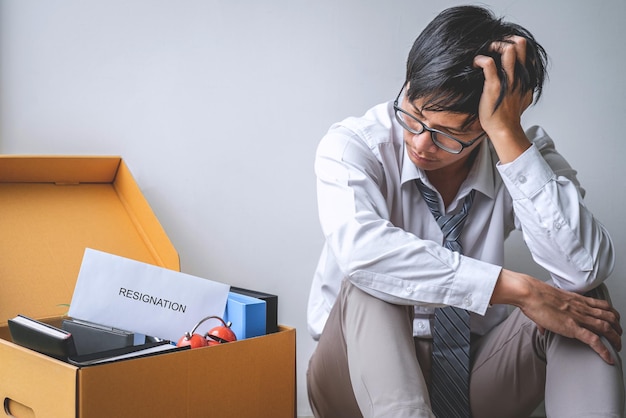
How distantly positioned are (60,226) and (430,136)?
0.79 metres

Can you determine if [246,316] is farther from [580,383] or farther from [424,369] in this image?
[580,383]

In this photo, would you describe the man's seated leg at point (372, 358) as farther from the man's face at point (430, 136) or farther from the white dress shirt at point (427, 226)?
the man's face at point (430, 136)

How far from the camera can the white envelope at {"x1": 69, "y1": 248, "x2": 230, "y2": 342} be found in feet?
3.56

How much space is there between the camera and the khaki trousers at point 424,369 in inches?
37.6

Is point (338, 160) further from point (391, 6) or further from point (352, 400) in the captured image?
point (391, 6)

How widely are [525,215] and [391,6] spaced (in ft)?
2.51

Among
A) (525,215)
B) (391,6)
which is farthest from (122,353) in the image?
(391,6)

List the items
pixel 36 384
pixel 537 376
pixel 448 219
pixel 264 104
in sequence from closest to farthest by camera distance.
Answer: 1. pixel 36 384
2. pixel 537 376
3. pixel 448 219
4. pixel 264 104

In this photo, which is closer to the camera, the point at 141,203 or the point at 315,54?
the point at 141,203

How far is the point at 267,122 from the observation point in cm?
168

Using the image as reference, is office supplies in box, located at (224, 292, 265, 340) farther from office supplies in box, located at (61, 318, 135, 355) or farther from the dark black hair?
the dark black hair

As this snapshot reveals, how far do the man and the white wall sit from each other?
360mm

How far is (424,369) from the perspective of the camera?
4.20ft

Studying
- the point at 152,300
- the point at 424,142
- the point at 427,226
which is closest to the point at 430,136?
Answer: the point at 424,142
